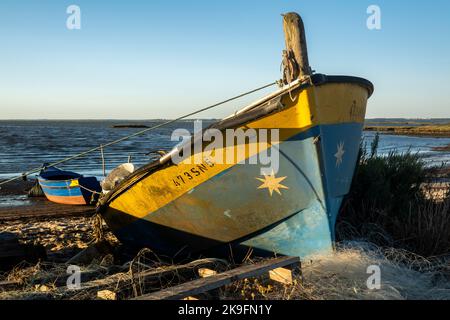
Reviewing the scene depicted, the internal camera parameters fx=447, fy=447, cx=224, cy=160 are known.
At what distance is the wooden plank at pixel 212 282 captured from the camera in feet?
12.0

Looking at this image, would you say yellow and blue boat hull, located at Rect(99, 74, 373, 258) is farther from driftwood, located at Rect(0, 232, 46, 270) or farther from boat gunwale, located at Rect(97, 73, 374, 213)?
driftwood, located at Rect(0, 232, 46, 270)

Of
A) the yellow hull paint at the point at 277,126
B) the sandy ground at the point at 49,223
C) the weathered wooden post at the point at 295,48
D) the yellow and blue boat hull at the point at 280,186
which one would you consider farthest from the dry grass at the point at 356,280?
the sandy ground at the point at 49,223

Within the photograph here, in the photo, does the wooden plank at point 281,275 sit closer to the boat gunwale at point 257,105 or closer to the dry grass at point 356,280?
the dry grass at point 356,280

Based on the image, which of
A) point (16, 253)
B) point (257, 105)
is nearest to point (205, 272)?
point (257, 105)

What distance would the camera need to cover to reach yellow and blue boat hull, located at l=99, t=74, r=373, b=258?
15.2 feet

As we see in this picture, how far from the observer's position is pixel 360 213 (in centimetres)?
642

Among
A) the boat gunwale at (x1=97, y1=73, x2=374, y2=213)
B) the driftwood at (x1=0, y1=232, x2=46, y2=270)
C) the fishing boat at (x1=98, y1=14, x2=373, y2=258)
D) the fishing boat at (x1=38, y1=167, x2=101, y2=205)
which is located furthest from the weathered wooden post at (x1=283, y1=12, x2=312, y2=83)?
the fishing boat at (x1=38, y1=167, x2=101, y2=205)

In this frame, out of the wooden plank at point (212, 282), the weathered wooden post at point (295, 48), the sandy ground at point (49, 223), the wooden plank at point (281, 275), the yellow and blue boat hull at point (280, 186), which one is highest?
the weathered wooden post at point (295, 48)

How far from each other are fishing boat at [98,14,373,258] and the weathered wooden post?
0.01 m

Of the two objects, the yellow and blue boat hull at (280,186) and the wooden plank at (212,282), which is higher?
the yellow and blue boat hull at (280,186)

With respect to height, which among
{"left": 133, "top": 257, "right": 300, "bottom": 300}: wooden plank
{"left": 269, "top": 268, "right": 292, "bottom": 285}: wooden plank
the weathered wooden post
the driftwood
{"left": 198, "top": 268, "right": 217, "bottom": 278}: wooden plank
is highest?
the weathered wooden post

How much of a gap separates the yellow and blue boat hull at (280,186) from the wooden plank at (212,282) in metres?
0.66

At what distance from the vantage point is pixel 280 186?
16.0 ft

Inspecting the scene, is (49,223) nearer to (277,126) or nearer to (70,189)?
(70,189)
